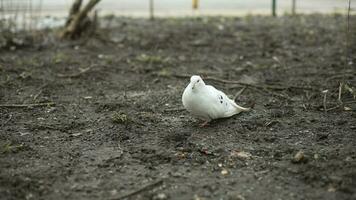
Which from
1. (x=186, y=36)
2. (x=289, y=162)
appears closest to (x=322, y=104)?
(x=289, y=162)

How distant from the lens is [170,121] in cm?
511

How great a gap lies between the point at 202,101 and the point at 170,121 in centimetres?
55

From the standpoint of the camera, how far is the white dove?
4.68 meters

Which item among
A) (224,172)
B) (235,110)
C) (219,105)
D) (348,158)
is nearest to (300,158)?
(348,158)

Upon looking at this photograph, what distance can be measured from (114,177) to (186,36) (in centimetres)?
530

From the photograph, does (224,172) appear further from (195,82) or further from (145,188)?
(195,82)

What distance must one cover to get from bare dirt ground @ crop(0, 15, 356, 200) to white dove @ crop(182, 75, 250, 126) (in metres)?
0.17

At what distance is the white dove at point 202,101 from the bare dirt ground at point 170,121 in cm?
17

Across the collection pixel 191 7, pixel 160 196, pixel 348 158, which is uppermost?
pixel 191 7

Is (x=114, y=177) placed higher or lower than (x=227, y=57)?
lower

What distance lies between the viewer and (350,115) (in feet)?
16.8

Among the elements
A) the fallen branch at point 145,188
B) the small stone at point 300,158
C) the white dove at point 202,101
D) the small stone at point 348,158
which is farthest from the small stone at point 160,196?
the small stone at point 348,158

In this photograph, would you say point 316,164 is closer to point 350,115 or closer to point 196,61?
point 350,115

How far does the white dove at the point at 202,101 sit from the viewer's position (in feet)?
15.4
